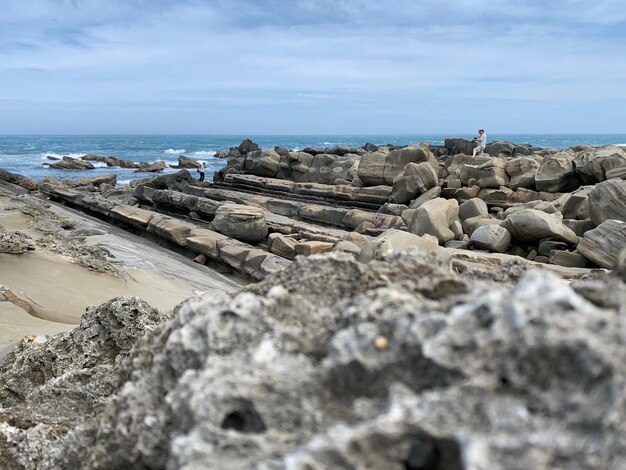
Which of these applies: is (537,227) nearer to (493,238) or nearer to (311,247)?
(493,238)

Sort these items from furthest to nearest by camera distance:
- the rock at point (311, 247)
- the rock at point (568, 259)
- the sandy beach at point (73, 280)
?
the rock at point (311, 247) → the rock at point (568, 259) → the sandy beach at point (73, 280)

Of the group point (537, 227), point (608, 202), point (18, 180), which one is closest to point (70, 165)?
point (18, 180)

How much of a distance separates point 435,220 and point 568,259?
2807 millimetres

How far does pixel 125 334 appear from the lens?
2863 millimetres

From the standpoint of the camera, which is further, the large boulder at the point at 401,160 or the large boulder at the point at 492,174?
the large boulder at the point at 401,160

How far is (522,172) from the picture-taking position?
13766 mm

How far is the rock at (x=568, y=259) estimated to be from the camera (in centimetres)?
799

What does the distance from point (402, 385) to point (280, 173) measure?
63.4 ft

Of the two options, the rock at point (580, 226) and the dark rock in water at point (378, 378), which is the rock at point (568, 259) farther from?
the dark rock in water at point (378, 378)

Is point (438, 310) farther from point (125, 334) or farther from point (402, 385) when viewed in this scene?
point (125, 334)

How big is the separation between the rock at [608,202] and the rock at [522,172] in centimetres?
434

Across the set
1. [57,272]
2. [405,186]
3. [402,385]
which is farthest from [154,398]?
[405,186]

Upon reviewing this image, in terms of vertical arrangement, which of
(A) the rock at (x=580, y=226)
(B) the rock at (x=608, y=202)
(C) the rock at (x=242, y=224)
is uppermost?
(B) the rock at (x=608, y=202)

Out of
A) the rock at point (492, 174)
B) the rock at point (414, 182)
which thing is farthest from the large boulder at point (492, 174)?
the rock at point (414, 182)
